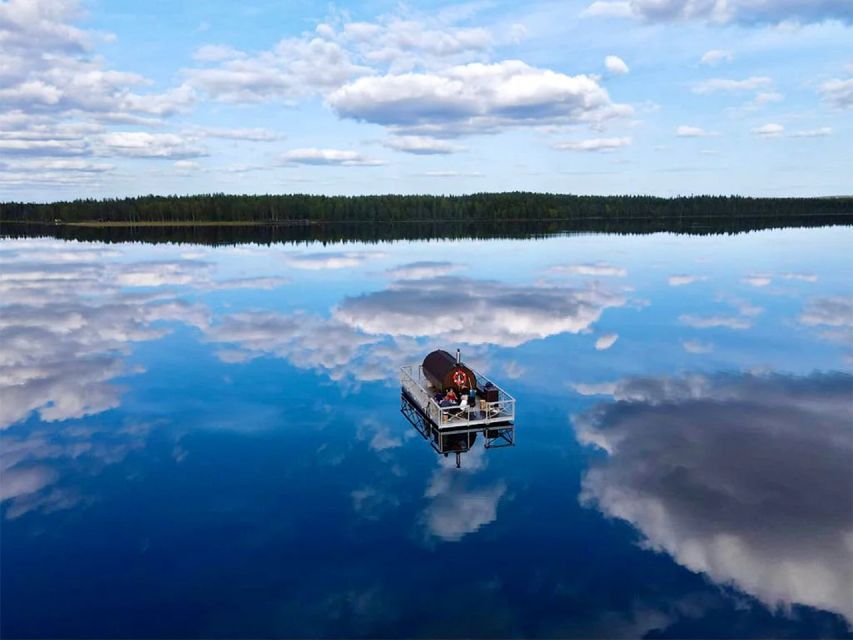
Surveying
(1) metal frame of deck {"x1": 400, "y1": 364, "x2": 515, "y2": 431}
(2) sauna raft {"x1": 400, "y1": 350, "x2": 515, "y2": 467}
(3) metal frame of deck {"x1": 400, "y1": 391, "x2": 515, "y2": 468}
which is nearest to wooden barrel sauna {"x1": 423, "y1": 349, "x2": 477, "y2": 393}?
(2) sauna raft {"x1": 400, "y1": 350, "x2": 515, "y2": 467}

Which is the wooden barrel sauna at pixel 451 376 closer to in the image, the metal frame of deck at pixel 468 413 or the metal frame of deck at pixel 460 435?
the metal frame of deck at pixel 468 413

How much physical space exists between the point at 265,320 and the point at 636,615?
58.6 metres

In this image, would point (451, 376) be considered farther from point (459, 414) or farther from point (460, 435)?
point (460, 435)

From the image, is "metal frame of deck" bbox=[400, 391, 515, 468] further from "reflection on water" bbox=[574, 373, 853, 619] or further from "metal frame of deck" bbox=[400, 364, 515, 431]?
"reflection on water" bbox=[574, 373, 853, 619]

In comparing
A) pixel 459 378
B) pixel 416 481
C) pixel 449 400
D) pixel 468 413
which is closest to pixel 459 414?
pixel 468 413

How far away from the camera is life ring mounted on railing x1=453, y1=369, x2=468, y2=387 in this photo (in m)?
41.0

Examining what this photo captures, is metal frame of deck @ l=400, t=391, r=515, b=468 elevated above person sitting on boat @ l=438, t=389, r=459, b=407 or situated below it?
below

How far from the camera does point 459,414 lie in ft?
129

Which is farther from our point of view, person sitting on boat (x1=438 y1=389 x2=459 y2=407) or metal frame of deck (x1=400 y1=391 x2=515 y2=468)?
person sitting on boat (x1=438 y1=389 x2=459 y2=407)

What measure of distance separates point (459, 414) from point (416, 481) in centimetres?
791

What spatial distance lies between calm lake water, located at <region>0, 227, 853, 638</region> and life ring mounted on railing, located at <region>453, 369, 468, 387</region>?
4.52 meters

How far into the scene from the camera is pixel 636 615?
2206 centimetres

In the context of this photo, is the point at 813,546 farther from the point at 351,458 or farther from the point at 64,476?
the point at 64,476

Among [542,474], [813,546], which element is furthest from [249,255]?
[813,546]
